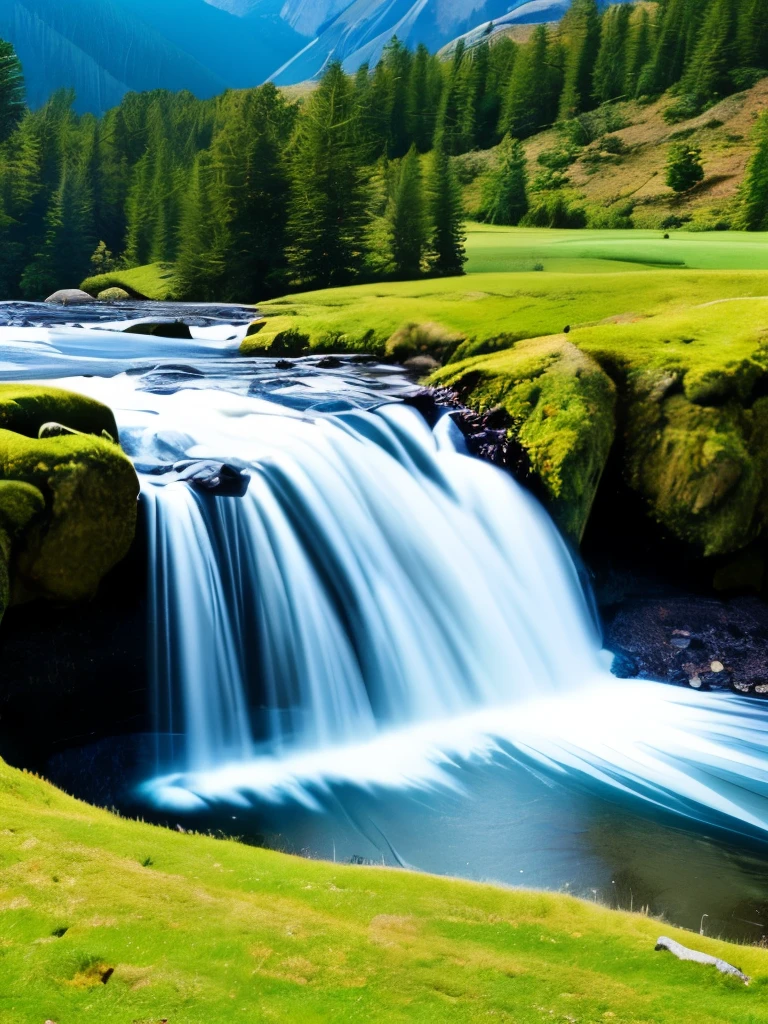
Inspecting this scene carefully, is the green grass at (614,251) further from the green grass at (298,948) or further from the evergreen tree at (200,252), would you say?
the green grass at (298,948)

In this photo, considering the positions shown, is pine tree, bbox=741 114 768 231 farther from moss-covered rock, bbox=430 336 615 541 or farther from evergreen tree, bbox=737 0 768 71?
moss-covered rock, bbox=430 336 615 541

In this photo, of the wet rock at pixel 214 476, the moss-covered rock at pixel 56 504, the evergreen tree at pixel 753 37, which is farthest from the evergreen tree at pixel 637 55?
the moss-covered rock at pixel 56 504

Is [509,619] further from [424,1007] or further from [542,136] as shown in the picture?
[542,136]

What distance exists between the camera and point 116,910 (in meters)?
5.23

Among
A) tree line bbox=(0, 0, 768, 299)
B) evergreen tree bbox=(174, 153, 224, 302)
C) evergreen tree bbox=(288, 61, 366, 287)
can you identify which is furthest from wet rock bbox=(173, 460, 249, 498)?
evergreen tree bbox=(174, 153, 224, 302)

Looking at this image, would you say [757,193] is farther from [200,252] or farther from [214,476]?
[214,476]

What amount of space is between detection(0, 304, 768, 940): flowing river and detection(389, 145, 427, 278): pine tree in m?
29.8

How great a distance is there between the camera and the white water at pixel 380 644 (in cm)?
1080

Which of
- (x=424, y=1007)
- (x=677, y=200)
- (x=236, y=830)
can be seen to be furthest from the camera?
(x=677, y=200)

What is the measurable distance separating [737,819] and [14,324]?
30.7 metres

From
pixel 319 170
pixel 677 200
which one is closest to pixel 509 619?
pixel 319 170

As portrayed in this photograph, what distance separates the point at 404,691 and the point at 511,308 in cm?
1612

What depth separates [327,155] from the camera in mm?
44844

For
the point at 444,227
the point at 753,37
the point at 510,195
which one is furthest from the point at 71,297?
the point at 753,37
